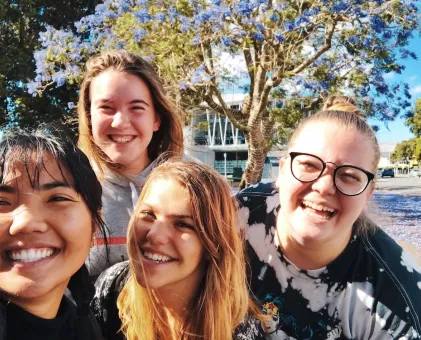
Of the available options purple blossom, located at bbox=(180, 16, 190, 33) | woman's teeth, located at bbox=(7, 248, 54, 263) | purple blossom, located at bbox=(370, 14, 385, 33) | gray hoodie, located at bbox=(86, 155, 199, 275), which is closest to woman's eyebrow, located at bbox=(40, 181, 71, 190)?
woman's teeth, located at bbox=(7, 248, 54, 263)

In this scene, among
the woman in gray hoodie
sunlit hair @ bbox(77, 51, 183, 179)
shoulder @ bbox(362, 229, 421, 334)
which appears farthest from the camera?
sunlit hair @ bbox(77, 51, 183, 179)

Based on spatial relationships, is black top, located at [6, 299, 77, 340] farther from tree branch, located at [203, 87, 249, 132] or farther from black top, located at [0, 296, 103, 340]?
tree branch, located at [203, 87, 249, 132]

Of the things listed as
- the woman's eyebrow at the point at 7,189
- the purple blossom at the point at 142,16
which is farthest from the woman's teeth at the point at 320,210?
the purple blossom at the point at 142,16

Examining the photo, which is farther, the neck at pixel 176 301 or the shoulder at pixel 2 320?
the neck at pixel 176 301

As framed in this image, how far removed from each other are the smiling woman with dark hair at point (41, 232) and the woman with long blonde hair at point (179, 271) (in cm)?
31

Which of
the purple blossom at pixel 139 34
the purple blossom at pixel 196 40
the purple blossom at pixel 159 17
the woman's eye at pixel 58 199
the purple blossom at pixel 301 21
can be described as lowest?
the woman's eye at pixel 58 199

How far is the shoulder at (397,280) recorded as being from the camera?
6.33ft

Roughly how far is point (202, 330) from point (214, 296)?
0.15 metres

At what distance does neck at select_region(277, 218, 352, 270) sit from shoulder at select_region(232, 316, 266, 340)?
0.37 meters

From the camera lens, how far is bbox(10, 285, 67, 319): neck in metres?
1.31

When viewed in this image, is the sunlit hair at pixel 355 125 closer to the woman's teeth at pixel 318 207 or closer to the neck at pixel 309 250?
the neck at pixel 309 250

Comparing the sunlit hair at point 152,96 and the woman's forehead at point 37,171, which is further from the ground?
the sunlit hair at point 152,96

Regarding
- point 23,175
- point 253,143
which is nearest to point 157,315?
point 23,175

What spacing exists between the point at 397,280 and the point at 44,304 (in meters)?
1.56
